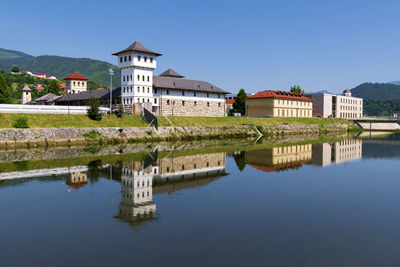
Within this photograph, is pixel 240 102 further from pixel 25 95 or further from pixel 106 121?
pixel 25 95

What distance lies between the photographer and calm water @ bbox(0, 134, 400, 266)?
1115 centimetres

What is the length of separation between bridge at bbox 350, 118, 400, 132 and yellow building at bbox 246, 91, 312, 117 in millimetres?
25684

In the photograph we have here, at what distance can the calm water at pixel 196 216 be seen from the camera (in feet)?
36.6

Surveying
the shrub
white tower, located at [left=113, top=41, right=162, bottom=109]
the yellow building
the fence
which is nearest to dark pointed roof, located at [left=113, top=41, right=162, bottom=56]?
white tower, located at [left=113, top=41, right=162, bottom=109]

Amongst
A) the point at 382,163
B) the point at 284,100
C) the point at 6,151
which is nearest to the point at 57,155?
the point at 6,151

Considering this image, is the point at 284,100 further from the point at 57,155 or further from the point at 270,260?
the point at 270,260

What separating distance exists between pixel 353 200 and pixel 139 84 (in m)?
57.3

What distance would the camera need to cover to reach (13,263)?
10453 millimetres

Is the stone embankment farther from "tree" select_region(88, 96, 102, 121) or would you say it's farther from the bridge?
the bridge

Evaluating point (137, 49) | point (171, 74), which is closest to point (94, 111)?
point (137, 49)

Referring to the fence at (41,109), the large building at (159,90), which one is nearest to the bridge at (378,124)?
the large building at (159,90)

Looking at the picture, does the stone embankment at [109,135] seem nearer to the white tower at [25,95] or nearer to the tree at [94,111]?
the tree at [94,111]

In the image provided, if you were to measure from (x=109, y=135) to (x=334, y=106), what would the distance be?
111 meters

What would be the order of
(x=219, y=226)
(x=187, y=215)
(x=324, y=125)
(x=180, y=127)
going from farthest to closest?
(x=324, y=125) < (x=180, y=127) < (x=187, y=215) < (x=219, y=226)
